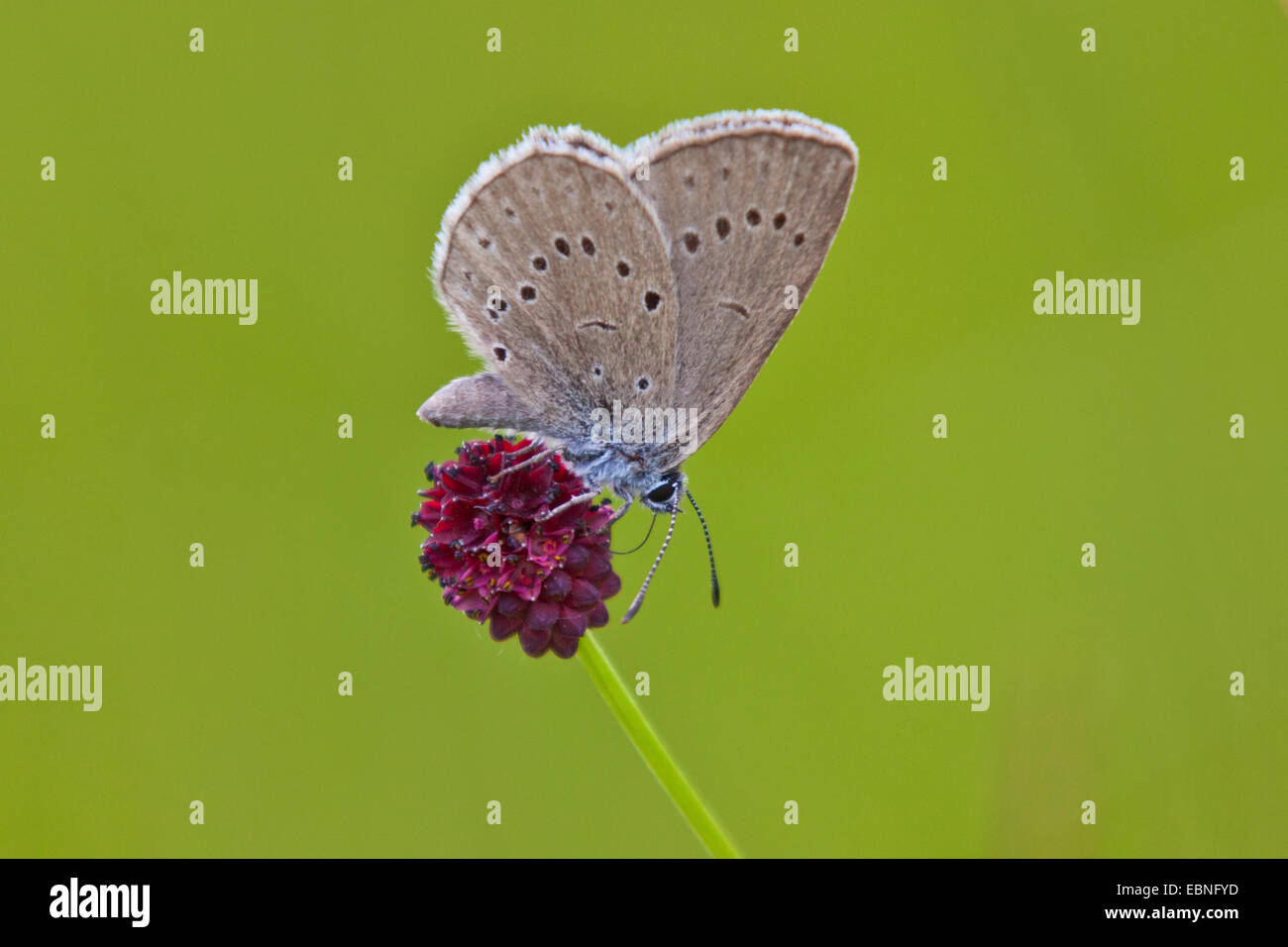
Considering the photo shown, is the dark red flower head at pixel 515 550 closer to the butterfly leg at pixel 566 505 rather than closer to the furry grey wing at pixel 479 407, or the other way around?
the butterfly leg at pixel 566 505

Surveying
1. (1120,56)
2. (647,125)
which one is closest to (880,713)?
(647,125)

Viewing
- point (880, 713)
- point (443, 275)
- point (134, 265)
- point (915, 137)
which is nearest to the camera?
point (443, 275)

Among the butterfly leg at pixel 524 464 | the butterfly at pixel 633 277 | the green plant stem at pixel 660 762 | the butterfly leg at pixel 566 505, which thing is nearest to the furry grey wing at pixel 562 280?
the butterfly at pixel 633 277

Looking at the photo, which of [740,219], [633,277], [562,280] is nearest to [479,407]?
[562,280]

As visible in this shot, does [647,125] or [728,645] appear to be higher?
[647,125]

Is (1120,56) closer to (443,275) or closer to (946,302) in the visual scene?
(946,302)

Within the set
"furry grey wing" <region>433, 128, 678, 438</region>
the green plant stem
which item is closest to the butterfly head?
"furry grey wing" <region>433, 128, 678, 438</region>

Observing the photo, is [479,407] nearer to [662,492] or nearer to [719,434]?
[662,492]
